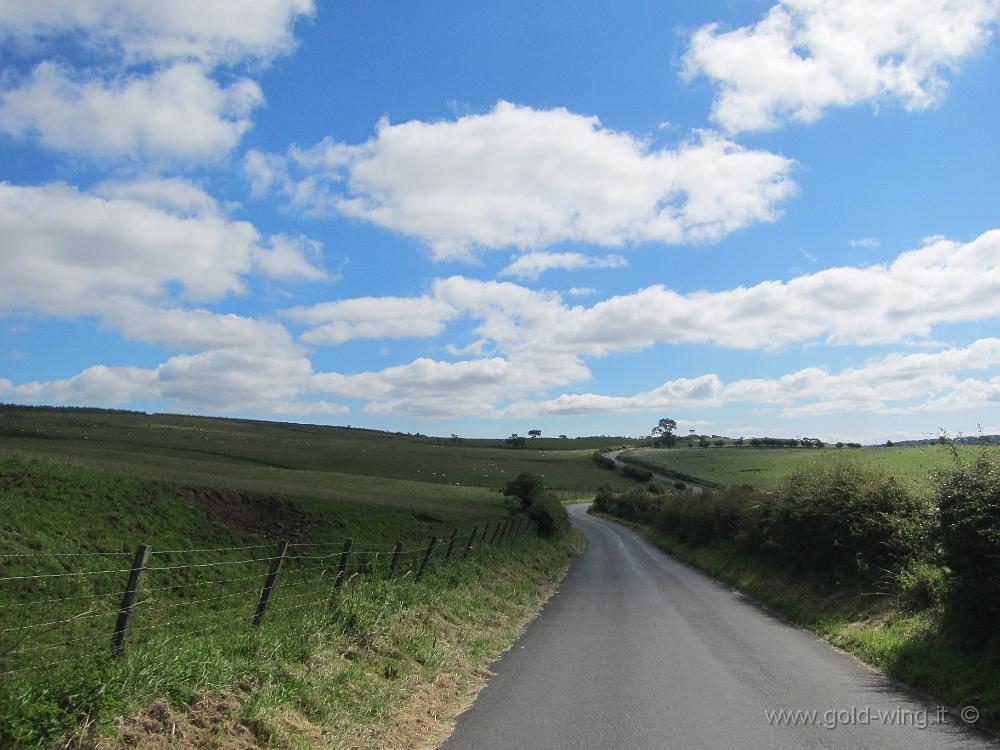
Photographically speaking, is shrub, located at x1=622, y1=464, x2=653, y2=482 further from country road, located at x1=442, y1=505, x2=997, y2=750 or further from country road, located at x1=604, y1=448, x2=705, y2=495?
country road, located at x1=442, y1=505, x2=997, y2=750

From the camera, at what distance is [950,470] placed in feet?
39.7

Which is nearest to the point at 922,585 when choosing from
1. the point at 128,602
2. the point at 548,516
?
the point at 128,602

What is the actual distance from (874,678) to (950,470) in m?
4.08

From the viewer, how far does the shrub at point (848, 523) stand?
1606 centimetres

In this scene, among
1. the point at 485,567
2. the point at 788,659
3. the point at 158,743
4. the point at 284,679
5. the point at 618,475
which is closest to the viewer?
the point at 158,743

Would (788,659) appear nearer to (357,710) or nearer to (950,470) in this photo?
(950,470)

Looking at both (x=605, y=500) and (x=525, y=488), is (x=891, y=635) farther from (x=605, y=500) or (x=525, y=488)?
(x=605, y=500)

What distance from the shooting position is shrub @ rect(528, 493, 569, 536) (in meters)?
43.1

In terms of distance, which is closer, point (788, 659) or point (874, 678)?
point (874, 678)

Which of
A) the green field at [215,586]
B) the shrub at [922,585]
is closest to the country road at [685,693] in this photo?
the green field at [215,586]

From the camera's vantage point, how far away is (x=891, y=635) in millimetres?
12086

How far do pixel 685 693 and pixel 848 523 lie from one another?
10543 millimetres

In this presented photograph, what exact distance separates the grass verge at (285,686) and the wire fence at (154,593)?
1.80 feet

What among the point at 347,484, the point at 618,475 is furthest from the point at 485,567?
the point at 618,475
